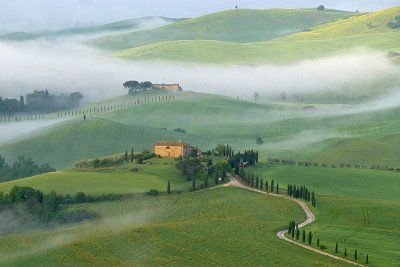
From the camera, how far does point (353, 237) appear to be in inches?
4872

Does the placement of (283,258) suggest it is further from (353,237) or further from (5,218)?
(5,218)

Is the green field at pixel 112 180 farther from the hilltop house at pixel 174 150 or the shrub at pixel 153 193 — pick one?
the hilltop house at pixel 174 150

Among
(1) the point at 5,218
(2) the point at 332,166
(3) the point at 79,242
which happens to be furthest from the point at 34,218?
(2) the point at 332,166

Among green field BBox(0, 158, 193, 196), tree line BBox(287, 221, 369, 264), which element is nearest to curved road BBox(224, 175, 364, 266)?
tree line BBox(287, 221, 369, 264)

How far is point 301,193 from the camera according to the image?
148750 millimetres

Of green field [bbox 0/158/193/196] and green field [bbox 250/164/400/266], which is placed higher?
green field [bbox 0/158/193/196]

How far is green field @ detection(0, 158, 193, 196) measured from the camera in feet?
504

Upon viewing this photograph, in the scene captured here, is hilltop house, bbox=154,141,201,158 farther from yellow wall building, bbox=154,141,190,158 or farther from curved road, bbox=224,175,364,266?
curved road, bbox=224,175,364,266

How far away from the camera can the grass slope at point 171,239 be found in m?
110

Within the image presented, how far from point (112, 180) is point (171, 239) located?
45.2 meters

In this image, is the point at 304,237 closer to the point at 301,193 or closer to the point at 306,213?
the point at 306,213

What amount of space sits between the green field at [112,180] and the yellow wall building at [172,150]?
6822 millimetres

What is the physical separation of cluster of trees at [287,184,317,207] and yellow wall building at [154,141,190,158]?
33069mm

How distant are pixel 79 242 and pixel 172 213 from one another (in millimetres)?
23028
